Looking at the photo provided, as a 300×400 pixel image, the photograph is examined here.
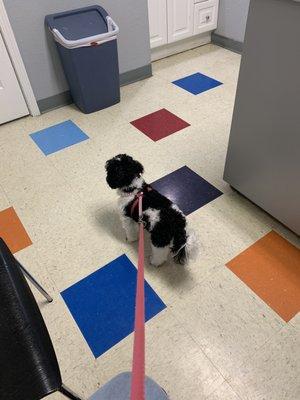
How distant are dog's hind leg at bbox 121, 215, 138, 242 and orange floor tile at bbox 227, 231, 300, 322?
1.49 ft

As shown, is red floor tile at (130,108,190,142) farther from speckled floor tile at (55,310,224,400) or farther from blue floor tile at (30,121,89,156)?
speckled floor tile at (55,310,224,400)

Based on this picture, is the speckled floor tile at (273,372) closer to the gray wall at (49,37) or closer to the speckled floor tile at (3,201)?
the speckled floor tile at (3,201)

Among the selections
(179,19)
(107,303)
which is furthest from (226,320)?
(179,19)

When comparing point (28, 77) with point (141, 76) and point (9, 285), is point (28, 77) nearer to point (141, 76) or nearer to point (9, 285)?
point (141, 76)

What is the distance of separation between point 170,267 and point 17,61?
5.86 ft

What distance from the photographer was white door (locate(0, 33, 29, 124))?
2.06 meters

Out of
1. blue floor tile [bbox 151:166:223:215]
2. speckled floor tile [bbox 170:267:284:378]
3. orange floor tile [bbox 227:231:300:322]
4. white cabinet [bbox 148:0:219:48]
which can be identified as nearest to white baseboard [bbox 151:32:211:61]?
white cabinet [bbox 148:0:219:48]

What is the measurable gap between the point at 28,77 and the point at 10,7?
44cm

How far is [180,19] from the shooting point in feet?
9.34

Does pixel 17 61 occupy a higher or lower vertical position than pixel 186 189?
higher

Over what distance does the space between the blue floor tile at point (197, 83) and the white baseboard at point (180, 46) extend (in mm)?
523

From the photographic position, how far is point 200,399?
3.20ft

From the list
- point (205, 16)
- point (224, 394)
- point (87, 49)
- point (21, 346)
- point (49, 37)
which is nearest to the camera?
point (21, 346)

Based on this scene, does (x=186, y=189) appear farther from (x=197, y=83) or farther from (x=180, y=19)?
(x=180, y=19)
